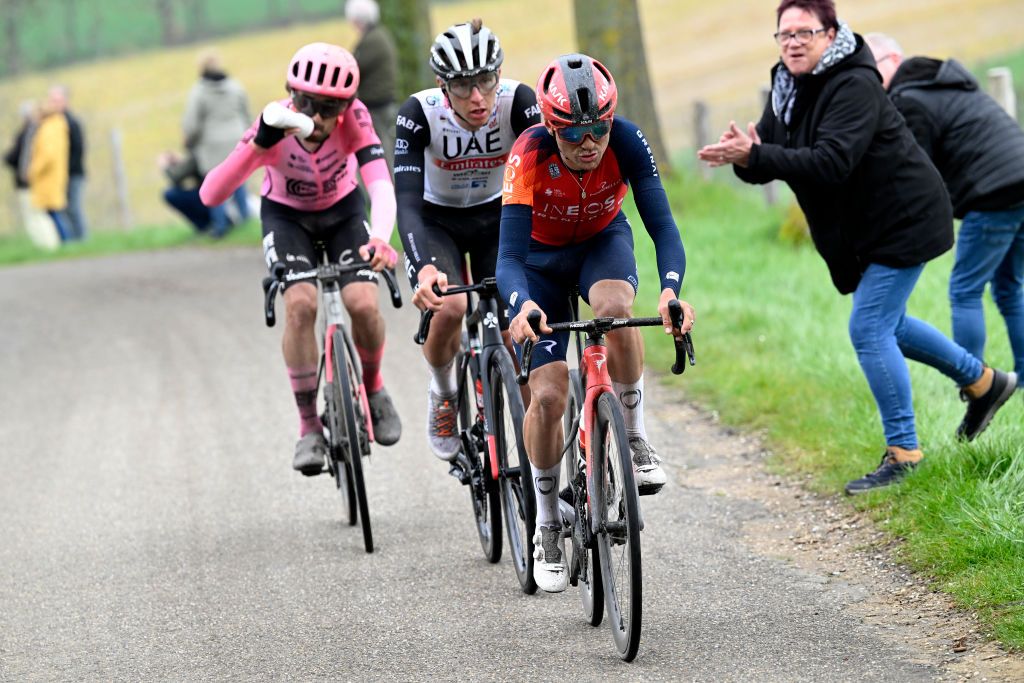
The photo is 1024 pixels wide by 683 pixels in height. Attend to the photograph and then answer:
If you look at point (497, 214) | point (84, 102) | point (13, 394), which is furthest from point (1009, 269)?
point (84, 102)

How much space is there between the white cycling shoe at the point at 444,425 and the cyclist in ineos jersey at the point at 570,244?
4.02 feet

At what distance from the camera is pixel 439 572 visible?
6816 millimetres

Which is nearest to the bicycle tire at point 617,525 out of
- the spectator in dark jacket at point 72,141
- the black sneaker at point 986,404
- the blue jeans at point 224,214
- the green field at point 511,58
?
the black sneaker at point 986,404

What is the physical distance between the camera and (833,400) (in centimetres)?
882

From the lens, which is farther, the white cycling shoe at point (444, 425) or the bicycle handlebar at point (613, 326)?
the white cycling shoe at point (444, 425)

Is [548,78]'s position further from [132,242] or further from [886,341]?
[132,242]

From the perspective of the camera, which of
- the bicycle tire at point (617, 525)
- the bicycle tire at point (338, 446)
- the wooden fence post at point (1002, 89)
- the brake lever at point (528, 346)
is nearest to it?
the bicycle tire at point (617, 525)

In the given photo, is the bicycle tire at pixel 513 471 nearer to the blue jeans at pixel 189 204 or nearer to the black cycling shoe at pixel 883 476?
the black cycling shoe at pixel 883 476

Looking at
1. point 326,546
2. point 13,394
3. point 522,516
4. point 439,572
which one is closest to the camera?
point 522,516

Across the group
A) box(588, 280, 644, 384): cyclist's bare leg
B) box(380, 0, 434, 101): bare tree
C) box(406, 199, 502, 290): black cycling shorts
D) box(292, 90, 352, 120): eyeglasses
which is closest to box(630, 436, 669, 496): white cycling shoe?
box(588, 280, 644, 384): cyclist's bare leg

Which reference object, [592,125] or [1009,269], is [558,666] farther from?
[1009,269]

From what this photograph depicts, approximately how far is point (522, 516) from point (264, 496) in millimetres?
2607

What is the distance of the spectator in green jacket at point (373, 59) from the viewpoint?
52.5 ft

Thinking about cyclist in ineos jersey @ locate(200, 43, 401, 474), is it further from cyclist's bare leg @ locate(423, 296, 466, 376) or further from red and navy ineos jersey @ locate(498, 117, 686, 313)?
red and navy ineos jersey @ locate(498, 117, 686, 313)
